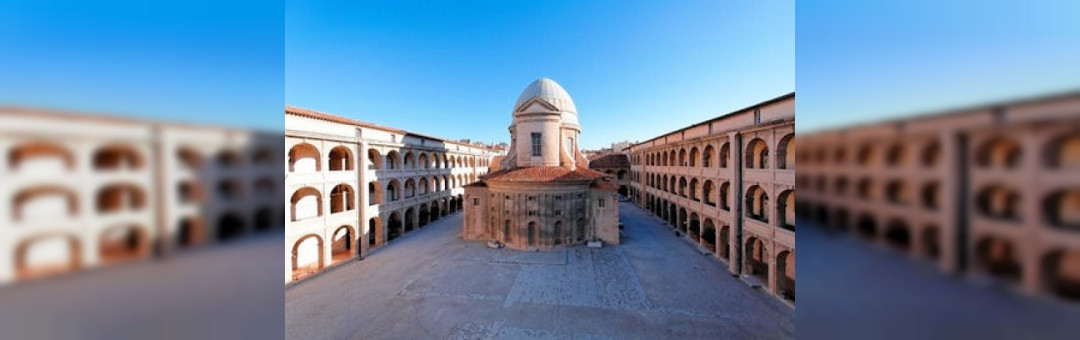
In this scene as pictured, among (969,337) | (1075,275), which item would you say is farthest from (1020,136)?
(969,337)

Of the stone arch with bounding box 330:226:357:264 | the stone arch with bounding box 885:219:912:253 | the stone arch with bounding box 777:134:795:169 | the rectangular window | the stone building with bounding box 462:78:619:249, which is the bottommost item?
the stone arch with bounding box 330:226:357:264

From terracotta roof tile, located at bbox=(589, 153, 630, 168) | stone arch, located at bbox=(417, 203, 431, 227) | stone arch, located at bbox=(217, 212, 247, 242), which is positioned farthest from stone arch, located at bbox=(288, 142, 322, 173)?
terracotta roof tile, located at bbox=(589, 153, 630, 168)

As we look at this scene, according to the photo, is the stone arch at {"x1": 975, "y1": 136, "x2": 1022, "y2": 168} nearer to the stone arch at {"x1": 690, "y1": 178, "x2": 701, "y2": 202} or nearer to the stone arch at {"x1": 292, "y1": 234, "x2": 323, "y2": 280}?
the stone arch at {"x1": 292, "y1": 234, "x2": 323, "y2": 280}

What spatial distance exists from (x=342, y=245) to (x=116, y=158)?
→ 26.9 meters

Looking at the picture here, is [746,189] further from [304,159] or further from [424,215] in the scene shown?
[424,215]

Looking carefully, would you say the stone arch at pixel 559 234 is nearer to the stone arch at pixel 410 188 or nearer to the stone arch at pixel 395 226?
the stone arch at pixel 395 226

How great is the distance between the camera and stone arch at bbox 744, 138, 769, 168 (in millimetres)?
17250

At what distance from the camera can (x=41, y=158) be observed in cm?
188

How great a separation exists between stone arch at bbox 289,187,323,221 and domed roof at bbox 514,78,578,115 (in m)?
16.9

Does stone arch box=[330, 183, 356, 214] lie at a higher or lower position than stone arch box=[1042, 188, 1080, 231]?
lower

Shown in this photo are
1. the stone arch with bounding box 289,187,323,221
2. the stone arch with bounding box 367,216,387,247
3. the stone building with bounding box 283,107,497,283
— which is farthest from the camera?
the stone arch with bounding box 367,216,387,247

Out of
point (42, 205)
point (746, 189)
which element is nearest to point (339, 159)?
point (42, 205)

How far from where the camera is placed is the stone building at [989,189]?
59.3 inches

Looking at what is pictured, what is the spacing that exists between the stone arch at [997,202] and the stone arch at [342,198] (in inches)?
1007
